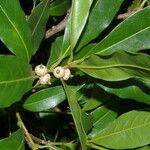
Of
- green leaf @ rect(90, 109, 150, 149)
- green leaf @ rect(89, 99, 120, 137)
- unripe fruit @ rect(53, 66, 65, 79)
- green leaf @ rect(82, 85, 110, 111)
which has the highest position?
unripe fruit @ rect(53, 66, 65, 79)

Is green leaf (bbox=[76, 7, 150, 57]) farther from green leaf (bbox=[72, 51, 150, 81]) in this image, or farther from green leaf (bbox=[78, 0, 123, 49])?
green leaf (bbox=[72, 51, 150, 81])

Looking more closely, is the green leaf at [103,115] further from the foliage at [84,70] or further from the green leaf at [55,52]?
the green leaf at [55,52]

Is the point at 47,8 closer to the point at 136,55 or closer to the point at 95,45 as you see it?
the point at 95,45

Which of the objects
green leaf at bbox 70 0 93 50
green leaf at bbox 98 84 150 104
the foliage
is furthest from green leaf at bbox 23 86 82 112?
green leaf at bbox 70 0 93 50

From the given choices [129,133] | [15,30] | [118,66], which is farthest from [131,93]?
[15,30]

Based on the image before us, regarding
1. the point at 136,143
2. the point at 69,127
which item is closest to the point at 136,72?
the point at 136,143

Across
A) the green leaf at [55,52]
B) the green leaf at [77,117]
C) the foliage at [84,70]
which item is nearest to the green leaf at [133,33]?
the foliage at [84,70]
